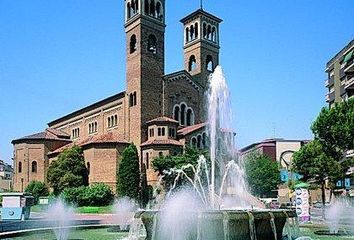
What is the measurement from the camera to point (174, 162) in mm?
50438

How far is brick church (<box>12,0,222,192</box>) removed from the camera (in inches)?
2152

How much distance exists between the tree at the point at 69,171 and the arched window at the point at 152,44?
14.8 metres

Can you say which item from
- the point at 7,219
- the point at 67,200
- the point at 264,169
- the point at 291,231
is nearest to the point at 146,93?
the point at 67,200

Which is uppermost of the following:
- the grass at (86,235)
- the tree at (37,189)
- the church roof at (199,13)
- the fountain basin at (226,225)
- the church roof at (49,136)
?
the church roof at (199,13)

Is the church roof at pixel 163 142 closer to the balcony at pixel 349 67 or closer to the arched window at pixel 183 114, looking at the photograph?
the arched window at pixel 183 114

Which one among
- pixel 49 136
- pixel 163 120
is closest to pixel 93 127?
pixel 49 136

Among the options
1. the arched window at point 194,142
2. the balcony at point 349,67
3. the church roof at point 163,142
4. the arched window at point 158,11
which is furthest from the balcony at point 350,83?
the arched window at point 158,11

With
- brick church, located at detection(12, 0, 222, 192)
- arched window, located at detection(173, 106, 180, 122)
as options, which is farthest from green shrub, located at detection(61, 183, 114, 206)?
arched window, located at detection(173, 106, 180, 122)

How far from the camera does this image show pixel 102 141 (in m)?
56.6

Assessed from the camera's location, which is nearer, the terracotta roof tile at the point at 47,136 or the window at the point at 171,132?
the window at the point at 171,132

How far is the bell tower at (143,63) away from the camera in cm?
5531

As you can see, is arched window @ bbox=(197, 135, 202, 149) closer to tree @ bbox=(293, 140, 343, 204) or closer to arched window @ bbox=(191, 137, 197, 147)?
arched window @ bbox=(191, 137, 197, 147)

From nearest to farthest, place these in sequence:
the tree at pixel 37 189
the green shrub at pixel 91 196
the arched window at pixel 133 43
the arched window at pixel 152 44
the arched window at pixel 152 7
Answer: the green shrub at pixel 91 196, the arched window at pixel 152 44, the arched window at pixel 133 43, the arched window at pixel 152 7, the tree at pixel 37 189

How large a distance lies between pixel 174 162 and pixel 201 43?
803 inches
